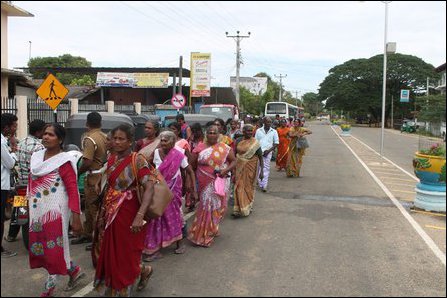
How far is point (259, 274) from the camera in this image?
15.0 ft

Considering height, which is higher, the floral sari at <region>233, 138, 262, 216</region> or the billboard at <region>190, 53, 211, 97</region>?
the billboard at <region>190, 53, 211, 97</region>

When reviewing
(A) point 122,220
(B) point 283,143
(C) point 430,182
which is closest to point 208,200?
(A) point 122,220

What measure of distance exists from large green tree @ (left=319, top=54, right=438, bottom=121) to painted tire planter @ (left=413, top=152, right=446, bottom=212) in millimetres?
55817

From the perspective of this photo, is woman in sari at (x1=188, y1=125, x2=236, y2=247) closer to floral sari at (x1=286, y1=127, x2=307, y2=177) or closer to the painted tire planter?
the painted tire planter

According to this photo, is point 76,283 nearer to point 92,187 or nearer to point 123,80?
point 92,187

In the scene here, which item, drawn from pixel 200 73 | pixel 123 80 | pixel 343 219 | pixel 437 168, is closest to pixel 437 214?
pixel 437 168

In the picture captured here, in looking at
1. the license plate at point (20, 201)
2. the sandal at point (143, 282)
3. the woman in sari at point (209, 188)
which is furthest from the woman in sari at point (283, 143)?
the sandal at point (143, 282)

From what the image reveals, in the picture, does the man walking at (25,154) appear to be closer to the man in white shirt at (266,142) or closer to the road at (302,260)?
the road at (302,260)

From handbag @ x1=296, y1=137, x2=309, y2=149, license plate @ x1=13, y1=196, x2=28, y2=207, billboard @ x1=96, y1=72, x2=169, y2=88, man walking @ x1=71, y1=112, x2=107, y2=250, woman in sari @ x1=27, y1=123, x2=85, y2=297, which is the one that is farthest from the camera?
billboard @ x1=96, y1=72, x2=169, y2=88

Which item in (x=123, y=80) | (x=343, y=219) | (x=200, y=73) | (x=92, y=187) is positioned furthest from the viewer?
(x=123, y=80)

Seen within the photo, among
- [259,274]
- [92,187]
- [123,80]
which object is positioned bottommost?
[259,274]

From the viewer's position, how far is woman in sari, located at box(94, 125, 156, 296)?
3.64 metres

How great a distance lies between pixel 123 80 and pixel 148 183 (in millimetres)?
31568

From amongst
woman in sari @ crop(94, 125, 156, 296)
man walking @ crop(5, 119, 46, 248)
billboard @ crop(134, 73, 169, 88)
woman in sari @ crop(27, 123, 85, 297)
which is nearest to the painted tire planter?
woman in sari @ crop(94, 125, 156, 296)
